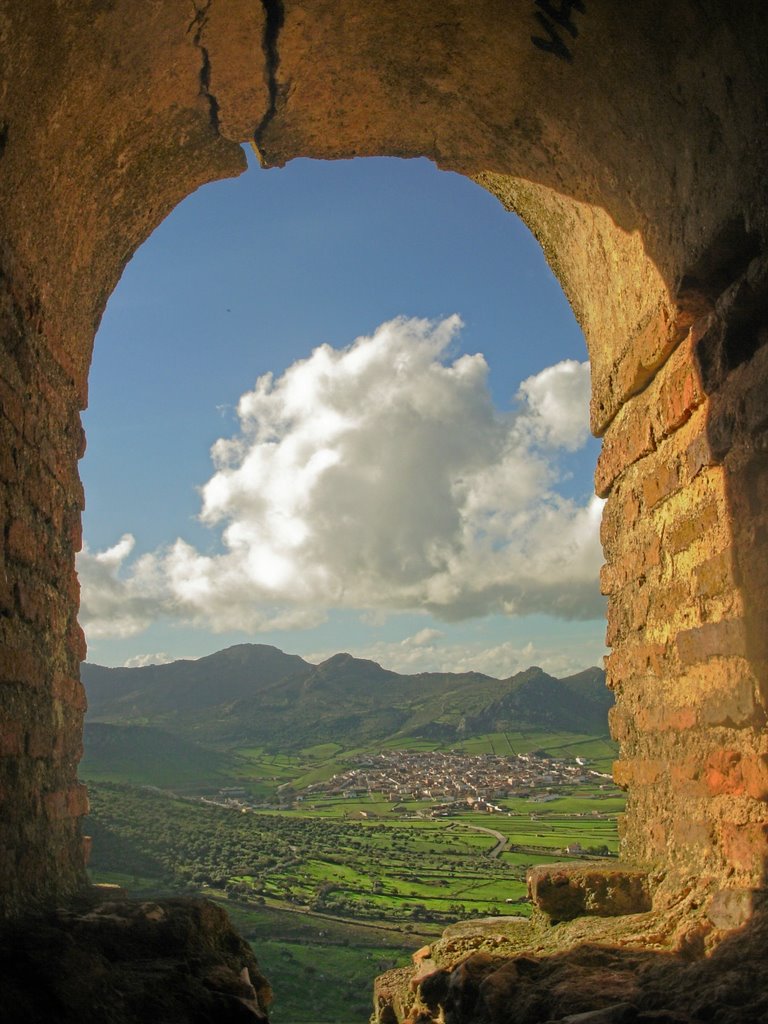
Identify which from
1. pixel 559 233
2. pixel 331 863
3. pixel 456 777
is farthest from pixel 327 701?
pixel 559 233

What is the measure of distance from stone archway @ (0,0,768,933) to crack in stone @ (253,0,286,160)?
0.05 feet

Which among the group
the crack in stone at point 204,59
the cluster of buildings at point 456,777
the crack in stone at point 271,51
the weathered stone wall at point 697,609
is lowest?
the cluster of buildings at point 456,777

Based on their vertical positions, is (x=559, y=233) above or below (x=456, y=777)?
above

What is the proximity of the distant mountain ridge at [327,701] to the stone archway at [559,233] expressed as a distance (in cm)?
5951

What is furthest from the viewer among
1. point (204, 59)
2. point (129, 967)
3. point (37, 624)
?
point (204, 59)

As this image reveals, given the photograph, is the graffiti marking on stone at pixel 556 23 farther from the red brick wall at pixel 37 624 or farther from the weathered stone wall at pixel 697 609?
the red brick wall at pixel 37 624

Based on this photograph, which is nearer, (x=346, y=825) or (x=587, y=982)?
(x=587, y=982)

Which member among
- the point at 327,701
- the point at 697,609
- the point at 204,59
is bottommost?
the point at 327,701

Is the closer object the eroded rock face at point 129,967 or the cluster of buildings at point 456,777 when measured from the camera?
the eroded rock face at point 129,967

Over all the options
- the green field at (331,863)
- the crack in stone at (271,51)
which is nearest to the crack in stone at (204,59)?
the crack in stone at (271,51)

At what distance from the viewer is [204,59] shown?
12.7 ft

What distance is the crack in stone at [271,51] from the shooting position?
3.71 meters

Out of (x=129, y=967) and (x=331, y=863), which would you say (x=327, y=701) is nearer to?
(x=331, y=863)

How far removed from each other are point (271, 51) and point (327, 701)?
269 ft
